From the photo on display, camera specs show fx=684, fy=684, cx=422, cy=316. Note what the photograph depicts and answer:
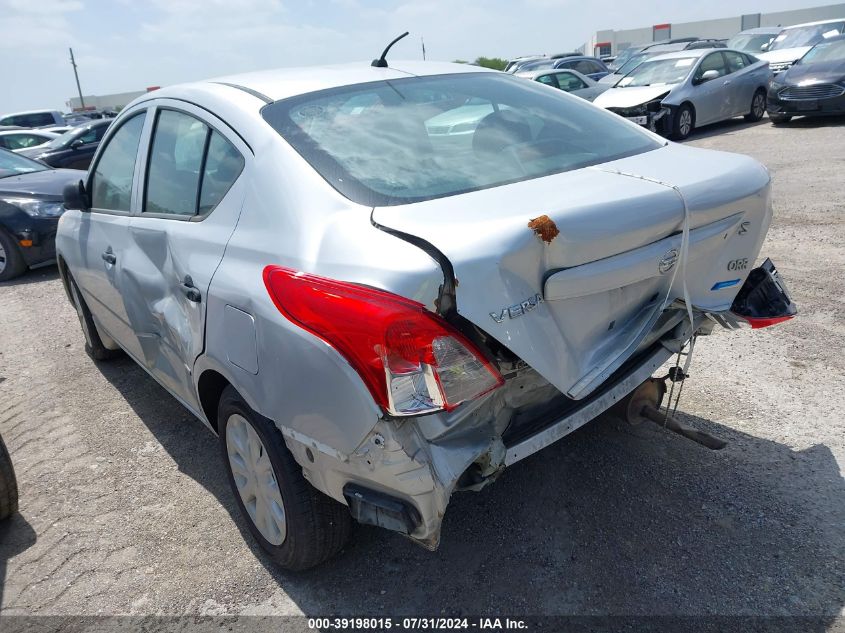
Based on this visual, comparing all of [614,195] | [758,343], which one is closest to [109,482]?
[614,195]

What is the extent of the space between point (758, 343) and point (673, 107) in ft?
29.6

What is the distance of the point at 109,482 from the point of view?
3.41m

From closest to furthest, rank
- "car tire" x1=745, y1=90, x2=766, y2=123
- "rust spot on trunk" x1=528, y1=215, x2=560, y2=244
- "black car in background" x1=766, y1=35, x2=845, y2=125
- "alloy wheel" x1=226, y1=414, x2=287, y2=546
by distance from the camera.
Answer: "rust spot on trunk" x1=528, y1=215, x2=560, y2=244 → "alloy wheel" x1=226, y1=414, x2=287, y2=546 → "black car in background" x1=766, y1=35, x2=845, y2=125 → "car tire" x1=745, y1=90, x2=766, y2=123

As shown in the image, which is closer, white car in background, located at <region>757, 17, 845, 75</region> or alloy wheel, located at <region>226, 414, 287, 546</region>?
alloy wheel, located at <region>226, 414, 287, 546</region>

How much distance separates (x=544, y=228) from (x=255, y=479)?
146 centimetres

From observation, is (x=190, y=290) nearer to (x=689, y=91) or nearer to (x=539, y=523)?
(x=539, y=523)

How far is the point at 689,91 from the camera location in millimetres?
12258

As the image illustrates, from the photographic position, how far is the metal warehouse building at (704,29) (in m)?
51.8

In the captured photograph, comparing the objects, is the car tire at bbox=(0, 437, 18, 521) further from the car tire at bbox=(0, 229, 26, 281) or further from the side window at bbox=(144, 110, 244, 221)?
the car tire at bbox=(0, 229, 26, 281)

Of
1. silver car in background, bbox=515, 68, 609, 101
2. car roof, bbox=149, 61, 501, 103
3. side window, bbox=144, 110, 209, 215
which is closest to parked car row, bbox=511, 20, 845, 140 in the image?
silver car in background, bbox=515, 68, 609, 101

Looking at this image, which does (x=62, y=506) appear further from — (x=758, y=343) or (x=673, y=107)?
(x=673, y=107)

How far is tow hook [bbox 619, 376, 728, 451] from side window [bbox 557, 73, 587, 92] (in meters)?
14.4

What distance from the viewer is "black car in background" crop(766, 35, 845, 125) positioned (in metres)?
11.4

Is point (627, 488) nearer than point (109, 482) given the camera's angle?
Yes
